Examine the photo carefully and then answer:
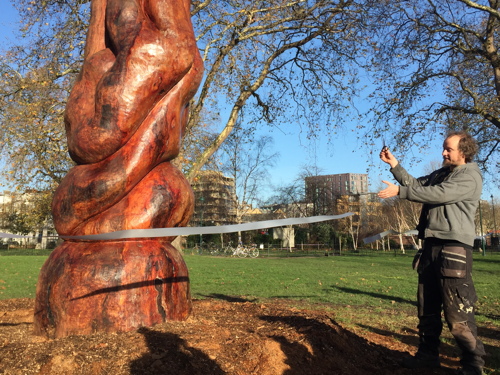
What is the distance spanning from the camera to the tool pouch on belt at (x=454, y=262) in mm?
3648

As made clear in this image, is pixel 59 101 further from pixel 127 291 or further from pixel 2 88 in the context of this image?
pixel 127 291

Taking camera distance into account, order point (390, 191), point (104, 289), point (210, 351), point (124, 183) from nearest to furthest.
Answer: point (210, 351) < point (390, 191) < point (104, 289) < point (124, 183)

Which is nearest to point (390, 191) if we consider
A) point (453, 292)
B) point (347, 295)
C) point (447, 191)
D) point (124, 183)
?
point (447, 191)

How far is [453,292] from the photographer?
3.69m

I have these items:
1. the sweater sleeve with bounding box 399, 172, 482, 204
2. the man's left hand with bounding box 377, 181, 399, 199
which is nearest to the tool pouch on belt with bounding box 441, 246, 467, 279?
the sweater sleeve with bounding box 399, 172, 482, 204

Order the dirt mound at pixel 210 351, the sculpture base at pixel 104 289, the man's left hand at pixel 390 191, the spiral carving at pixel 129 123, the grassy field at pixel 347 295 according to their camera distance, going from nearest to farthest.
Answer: the dirt mound at pixel 210 351 → the man's left hand at pixel 390 191 → the sculpture base at pixel 104 289 → the spiral carving at pixel 129 123 → the grassy field at pixel 347 295

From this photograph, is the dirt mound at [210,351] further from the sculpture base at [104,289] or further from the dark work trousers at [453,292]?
the dark work trousers at [453,292]

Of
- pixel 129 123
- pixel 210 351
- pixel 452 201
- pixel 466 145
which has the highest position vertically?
pixel 129 123

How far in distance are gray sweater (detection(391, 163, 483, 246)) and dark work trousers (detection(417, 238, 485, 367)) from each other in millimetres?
107

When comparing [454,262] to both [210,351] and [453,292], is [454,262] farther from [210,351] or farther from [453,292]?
[210,351]

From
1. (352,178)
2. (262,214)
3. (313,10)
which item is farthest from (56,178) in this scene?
(352,178)

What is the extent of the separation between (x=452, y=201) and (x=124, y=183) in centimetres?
301

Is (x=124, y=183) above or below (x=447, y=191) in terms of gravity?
above

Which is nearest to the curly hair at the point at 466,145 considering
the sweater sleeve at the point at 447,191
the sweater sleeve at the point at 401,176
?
the sweater sleeve at the point at 447,191
